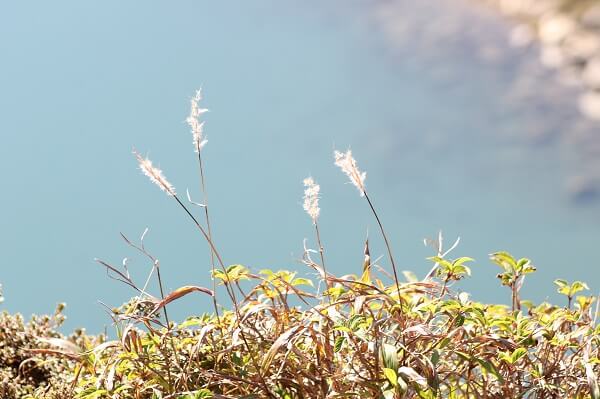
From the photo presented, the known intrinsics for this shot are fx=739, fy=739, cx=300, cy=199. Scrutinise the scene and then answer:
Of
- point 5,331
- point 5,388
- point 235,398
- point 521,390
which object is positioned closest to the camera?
point 235,398

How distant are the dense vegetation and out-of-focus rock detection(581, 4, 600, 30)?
8.58 metres

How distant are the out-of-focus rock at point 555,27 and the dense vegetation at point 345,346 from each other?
8.56m

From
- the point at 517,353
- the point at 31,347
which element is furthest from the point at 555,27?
the point at 517,353

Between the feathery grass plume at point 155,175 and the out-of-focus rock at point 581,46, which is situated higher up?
the out-of-focus rock at point 581,46

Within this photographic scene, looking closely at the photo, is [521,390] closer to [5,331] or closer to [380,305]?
[380,305]

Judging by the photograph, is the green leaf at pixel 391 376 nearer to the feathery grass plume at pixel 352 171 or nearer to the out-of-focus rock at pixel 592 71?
the feathery grass plume at pixel 352 171

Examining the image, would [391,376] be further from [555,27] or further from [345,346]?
[555,27]

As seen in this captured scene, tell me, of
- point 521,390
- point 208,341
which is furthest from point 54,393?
point 521,390

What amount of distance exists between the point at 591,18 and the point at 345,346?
9.30m

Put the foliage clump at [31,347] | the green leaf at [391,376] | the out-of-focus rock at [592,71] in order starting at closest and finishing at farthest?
1. the green leaf at [391,376]
2. the foliage clump at [31,347]
3. the out-of-focus rock at [592,71]

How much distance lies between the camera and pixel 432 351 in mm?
1944

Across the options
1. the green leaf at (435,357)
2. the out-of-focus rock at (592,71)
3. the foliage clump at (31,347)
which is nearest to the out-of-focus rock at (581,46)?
the out-of-focus rock at (592,71)

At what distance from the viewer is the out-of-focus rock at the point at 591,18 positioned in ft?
32.5

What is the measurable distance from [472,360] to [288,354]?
47cm
